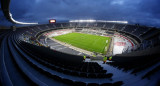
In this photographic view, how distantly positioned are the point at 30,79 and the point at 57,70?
2.75 meters

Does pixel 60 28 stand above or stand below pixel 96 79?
above

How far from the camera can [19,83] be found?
445 centimetres

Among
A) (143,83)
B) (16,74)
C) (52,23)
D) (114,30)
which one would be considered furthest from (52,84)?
(52,23)

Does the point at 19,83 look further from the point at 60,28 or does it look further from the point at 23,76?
the point at 60,28

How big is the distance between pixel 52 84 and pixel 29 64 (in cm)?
334

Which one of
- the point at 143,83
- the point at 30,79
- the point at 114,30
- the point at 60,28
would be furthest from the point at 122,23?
the point at 30,79

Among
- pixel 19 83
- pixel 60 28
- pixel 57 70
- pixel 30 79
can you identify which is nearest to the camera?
pixel 19 83

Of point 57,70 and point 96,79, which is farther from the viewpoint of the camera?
point 57,70

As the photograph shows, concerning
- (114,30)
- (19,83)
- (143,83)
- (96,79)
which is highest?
(114,30)

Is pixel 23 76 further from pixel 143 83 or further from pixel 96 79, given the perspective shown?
pixel 143 83

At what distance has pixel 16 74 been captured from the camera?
16.6 feet

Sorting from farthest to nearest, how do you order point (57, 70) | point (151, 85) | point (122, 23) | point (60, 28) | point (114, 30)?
point (60, 28)
point (122, 23)
point (114, 30)
point (57, 70)
point (151, 85)

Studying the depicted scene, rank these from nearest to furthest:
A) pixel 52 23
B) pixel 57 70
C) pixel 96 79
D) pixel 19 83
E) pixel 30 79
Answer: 1. pixel 19 83
2. pixel 30 79
3. pixel 96 79
4. pixel 57 70
5. pixel 52 23

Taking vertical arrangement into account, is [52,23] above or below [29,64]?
above
